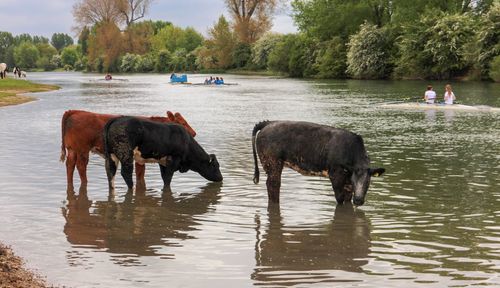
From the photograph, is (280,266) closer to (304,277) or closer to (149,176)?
(304,277)

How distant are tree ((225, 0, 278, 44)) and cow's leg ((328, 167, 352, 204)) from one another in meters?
135

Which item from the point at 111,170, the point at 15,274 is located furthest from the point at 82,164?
the point at 15,274

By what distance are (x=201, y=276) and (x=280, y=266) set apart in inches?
44.0

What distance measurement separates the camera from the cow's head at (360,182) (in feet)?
41.4

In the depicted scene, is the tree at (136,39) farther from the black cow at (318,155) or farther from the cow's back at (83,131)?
the black cow at (318,155)

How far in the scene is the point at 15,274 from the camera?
27.7 feet

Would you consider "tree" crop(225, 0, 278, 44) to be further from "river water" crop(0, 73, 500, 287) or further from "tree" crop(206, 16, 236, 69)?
"river water" crop(0, 73, 500, 287)

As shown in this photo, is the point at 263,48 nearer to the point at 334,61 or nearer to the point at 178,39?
the point at 334,61

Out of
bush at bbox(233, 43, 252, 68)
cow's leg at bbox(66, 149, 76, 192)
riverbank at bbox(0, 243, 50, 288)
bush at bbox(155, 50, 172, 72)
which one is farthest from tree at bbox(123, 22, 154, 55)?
riverbank at bbox(0, 243, 50, 288)

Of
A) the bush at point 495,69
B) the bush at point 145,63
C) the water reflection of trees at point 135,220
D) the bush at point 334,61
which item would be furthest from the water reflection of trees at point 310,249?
the bush at point 145,63

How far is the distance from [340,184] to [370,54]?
83822 millimetres

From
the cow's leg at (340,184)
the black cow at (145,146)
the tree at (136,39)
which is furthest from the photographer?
the tree at (136,39)

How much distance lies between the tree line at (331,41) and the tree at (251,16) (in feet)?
0.69

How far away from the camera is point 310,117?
119 feet
